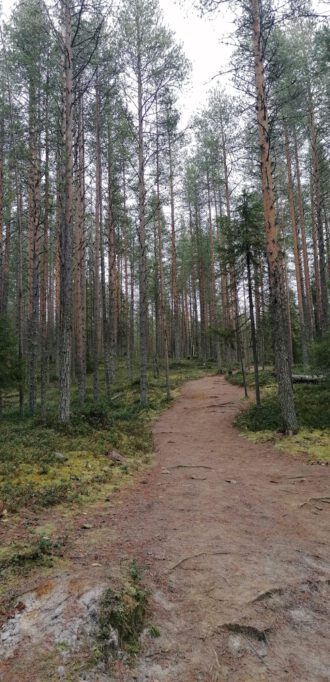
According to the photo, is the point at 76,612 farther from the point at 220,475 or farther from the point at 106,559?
the point at 220,475

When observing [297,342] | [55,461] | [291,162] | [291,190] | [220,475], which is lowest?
[220,475]

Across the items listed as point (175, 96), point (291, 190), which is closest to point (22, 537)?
point (175, 96)

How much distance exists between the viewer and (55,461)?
6.15 meters

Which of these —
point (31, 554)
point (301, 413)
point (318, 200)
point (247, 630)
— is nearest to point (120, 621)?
point (247, 630)

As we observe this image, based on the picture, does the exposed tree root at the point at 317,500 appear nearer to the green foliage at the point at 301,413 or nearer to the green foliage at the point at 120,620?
the green foliage at the point at 120,620

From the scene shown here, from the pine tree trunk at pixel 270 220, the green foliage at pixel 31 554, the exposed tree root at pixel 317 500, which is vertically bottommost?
the exposed tree root at pixel 317 500

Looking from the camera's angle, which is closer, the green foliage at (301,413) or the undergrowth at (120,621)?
the undergrowth at (120,621)

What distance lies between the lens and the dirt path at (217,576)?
7.16 feet

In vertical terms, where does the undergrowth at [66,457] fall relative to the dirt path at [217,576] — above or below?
above

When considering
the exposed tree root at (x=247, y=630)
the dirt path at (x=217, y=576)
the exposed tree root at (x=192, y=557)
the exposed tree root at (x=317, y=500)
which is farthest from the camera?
the exposed tree root at (x=317, y=500)

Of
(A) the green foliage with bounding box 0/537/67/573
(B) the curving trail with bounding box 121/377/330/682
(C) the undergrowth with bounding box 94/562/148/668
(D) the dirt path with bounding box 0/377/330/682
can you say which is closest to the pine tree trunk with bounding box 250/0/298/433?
(B) the curving trail with bounding box 121/377/330/682

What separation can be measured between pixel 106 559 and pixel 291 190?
20.1 metres

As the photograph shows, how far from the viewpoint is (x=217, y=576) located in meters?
3.11

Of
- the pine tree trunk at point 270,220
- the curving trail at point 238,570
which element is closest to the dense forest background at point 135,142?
the pine tree trunk at point 270,220
